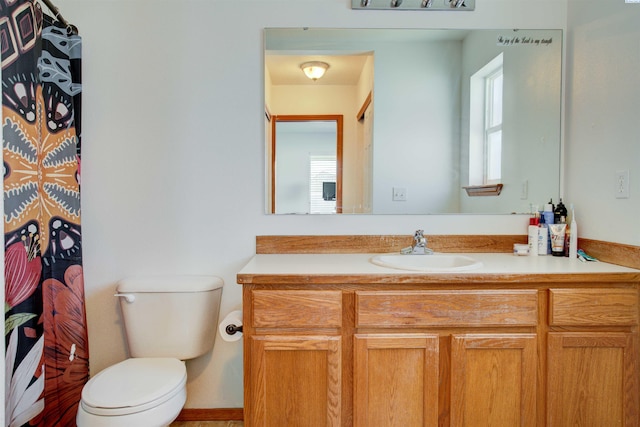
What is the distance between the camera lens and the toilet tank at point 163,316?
1657 mm

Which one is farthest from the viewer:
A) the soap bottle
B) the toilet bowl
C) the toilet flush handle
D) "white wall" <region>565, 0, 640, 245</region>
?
the soap bottle

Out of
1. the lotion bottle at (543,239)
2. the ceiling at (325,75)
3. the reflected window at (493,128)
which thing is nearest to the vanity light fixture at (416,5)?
the ceiling at (325,75)

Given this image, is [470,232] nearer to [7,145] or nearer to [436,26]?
[436,26]

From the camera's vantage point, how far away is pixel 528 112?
6.12 feet

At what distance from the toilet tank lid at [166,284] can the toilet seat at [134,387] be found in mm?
306

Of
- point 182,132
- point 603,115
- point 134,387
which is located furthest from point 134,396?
point 603,115

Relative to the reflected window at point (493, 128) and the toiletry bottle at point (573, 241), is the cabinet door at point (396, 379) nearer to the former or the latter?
the toiletry bottle at point (573, 241)

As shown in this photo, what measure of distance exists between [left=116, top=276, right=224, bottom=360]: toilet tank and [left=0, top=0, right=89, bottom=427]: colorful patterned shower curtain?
269 mm

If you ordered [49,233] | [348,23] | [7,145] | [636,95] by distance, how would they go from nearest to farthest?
[7,145], [636,95], [49,233], [348,23]

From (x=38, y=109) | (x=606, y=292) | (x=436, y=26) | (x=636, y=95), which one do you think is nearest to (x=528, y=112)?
(x=636, y=95)

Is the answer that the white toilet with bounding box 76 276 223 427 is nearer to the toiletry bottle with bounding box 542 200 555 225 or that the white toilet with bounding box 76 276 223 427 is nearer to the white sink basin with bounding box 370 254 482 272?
the white sink basin with bounding box 370 254 482 272

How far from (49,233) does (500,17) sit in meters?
2.36

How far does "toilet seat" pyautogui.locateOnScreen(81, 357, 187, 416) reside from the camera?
1276 mm

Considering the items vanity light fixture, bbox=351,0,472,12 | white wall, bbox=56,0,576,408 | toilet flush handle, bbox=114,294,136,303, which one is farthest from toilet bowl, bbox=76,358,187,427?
vanity light fixture, bbox=351,0,472,12
